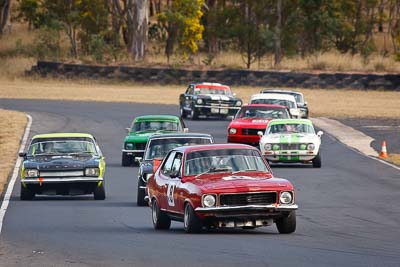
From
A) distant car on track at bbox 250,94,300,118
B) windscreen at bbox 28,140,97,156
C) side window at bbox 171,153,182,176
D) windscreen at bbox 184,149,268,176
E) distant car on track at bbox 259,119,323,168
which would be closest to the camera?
windscreen at bbox 184,149,268,176

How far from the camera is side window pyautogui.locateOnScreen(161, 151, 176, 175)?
18.0 meters

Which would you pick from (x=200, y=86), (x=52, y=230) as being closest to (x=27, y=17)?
(x=200, y=86)

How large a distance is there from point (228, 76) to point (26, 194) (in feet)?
149

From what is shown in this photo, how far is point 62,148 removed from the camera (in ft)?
82.7

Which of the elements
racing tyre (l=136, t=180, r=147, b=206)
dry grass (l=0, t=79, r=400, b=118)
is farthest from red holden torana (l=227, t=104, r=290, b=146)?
dry grass (l=0, t=79, r=400, b=118)

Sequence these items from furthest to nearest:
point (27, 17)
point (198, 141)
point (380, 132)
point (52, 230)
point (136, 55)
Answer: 1. point (27, 17)
2. point (136, 55)
3. point (380, 132)
4. point (198, 141)
5. point (52, 230)

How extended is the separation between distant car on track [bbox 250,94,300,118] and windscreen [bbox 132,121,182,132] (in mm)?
9831

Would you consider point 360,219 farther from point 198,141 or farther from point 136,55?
point 136,55

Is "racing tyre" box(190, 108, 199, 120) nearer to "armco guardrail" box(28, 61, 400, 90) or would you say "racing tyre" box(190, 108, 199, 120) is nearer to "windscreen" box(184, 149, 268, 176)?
"armco guardrail" box(28, 61, 400, 90)

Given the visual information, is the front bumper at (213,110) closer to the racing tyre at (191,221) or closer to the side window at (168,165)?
the side window at (168,165)

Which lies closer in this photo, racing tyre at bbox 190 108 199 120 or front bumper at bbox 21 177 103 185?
front bumper at bbox 21 177 103 185

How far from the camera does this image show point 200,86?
52000 millimetres

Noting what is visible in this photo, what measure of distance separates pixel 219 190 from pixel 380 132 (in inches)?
1110

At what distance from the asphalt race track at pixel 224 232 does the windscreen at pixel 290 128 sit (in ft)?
3.43
